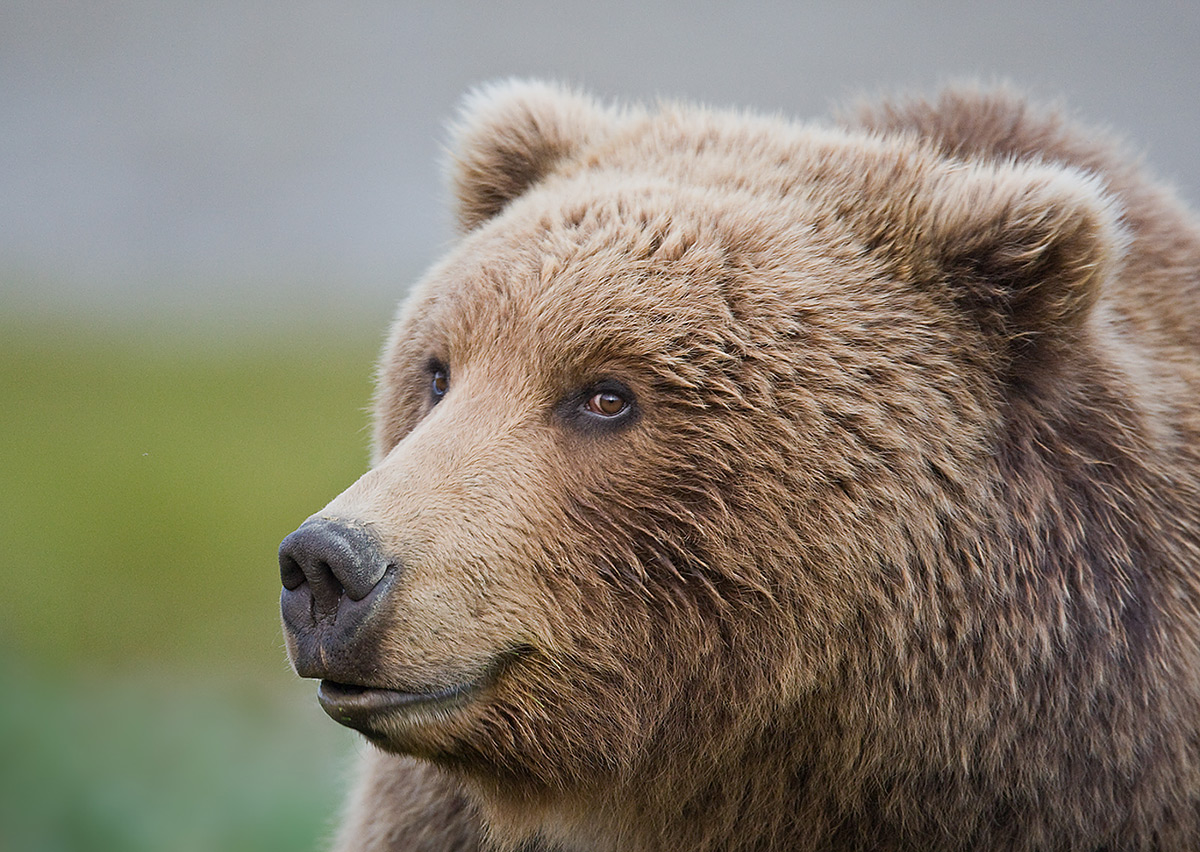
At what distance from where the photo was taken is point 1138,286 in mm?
3623

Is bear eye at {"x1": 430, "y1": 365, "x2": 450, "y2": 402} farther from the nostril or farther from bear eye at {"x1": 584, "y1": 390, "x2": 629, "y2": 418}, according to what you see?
the nostril

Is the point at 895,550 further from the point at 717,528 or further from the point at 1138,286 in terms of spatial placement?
the point at 1138,286

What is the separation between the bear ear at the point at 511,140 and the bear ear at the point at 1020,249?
1229mm

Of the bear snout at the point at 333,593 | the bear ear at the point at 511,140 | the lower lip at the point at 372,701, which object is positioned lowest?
the lower lip at the point at 372,701

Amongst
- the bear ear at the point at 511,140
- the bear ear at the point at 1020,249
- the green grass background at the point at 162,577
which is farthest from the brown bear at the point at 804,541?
the green grass background at the point at 162,577

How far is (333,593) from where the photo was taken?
277 centimetres

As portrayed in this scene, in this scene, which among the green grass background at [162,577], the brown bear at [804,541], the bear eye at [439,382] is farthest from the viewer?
the green grass background at [162,577]

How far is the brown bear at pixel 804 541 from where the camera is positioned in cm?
301

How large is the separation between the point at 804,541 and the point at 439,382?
3.61ft

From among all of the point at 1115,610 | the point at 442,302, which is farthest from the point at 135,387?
the point at 1115,610

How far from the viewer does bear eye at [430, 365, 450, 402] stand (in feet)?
11.4

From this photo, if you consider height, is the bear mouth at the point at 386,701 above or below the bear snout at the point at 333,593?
below

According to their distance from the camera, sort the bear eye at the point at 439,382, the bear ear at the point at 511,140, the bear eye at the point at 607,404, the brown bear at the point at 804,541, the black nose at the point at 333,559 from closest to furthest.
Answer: the black nose at the point at 333,559, the brown bear at the point at 804,541, the bear eye at the point at 607,404, the bear eye at the point at 439,382, the bear ear at the point at 511,140

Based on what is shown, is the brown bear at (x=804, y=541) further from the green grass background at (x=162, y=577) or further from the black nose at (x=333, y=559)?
the green grass background at (x=162, y=577)
